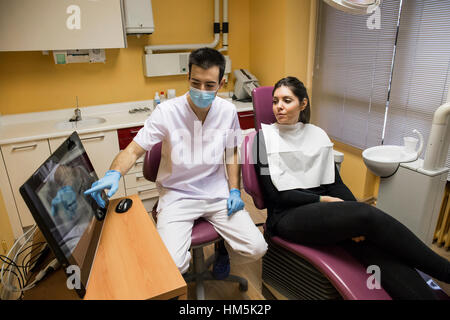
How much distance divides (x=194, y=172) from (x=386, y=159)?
130cm

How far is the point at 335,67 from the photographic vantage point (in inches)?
111

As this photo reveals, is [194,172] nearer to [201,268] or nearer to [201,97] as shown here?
[201,97]

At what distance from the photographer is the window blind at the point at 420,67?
79.7 inches

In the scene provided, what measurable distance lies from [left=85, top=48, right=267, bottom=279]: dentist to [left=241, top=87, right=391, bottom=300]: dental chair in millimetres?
115

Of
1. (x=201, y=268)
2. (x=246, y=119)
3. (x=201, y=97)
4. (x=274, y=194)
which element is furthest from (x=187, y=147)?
(x=246, y=119)

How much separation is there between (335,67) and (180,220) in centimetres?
210

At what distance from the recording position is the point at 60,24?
7.58 ft

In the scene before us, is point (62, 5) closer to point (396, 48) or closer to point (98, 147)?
point (98, 147)

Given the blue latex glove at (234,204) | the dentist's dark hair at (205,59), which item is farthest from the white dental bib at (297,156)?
→ the dentist's dark hair at (205,59)

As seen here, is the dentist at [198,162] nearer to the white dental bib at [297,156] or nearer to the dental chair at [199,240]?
the dental chair at [199,240]

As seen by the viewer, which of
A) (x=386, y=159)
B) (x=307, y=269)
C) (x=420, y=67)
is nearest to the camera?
(x=307, y=269)

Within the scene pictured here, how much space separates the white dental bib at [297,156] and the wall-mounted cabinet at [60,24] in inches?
62.5

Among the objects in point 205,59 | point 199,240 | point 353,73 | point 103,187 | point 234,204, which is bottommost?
point 199,240
